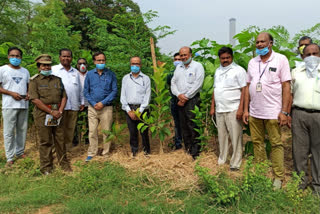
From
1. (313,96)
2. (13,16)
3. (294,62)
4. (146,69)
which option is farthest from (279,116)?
(13,16)

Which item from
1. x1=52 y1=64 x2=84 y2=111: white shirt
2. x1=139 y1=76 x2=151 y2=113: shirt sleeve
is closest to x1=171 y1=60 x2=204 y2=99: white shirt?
x1=139 y1=76 x2=151 y2=113: shirt sleeve

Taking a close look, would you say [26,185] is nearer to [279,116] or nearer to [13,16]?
[279,116]

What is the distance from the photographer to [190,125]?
13.9 feet

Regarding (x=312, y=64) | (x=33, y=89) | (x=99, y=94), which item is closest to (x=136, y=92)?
(x=99, y=94)

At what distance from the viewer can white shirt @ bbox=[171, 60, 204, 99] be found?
4.07 m

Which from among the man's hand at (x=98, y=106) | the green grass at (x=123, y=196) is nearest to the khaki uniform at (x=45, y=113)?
the green grass at (x=123, y=196)

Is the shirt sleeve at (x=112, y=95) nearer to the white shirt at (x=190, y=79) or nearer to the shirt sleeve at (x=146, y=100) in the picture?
the shirt sleeve at (x=146, y=100)

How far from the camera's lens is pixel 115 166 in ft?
13.4

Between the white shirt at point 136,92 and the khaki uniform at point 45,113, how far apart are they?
1.02 m

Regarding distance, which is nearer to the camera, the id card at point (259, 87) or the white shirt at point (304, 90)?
the white shirt at point (304, 90)

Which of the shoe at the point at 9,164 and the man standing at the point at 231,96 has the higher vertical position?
the man standing at the point at 231,96

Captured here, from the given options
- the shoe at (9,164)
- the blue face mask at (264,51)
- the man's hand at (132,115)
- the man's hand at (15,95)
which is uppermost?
the blue face mask at (264,51)

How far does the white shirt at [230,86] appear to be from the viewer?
355cm

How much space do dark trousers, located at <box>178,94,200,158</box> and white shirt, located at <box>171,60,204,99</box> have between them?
0.44 feet
